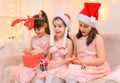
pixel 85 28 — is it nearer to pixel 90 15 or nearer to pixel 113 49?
pixel 90 15

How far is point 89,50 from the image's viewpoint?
6.49ft

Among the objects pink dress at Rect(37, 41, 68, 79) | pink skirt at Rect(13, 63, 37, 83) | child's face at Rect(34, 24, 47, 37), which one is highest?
child's face at Rect(34, 24, 47, 37)

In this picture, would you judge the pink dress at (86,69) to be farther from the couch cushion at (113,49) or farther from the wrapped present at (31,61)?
the wrapped present at (31,61)

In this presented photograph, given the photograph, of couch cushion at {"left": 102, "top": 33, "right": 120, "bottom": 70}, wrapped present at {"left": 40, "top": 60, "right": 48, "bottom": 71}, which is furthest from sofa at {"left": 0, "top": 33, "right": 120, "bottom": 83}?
wrapped present at {"left": 40, "top": 60, "right": 48, "bottom": 71}

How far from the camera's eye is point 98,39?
1938 millimetres

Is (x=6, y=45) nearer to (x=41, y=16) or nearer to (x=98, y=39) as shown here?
(x=41, y=16)

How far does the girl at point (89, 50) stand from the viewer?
1800mm

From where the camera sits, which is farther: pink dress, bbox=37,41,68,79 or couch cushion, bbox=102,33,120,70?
couch cushion, bbox=102,33,120,70

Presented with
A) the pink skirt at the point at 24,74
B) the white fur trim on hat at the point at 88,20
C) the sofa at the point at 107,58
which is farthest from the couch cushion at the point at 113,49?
the pink skirt at the point at 24,74

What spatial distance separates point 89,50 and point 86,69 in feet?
0.69

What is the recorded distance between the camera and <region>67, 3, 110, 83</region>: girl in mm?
1800

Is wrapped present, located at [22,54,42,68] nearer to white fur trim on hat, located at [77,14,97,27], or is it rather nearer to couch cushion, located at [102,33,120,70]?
white fur trim on hat, located at [77,14,97,27]

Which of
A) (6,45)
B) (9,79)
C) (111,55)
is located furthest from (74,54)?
(6,45)

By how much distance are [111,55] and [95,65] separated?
1.07 ft
